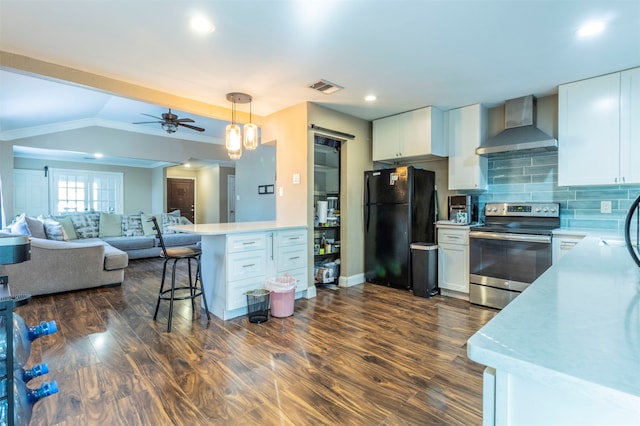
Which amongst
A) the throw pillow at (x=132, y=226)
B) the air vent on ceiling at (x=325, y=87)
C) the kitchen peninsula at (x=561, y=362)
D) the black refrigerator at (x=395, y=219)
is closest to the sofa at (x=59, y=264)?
the throw pillow at (x=132, y=226)

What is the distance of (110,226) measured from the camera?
A: 6.48 meters

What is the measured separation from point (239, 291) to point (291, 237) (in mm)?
820

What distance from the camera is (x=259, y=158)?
22.1ft

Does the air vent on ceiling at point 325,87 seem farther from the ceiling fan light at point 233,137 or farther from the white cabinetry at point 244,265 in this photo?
the white cabinetry at point 244,265

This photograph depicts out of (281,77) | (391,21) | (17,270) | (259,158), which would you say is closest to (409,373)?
(391,21)

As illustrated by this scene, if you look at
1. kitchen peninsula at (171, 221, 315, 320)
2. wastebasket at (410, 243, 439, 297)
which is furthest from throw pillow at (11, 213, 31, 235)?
wastebasket at (410, 243, 439, 297)

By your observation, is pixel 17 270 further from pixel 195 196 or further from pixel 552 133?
pixel 195 196

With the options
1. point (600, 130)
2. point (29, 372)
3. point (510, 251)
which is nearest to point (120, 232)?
point (29, 372)

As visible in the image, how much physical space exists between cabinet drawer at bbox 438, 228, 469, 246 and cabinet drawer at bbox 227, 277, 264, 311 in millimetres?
2233

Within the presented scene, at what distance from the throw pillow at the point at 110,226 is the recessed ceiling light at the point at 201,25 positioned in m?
5.74

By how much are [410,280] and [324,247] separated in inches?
46.3

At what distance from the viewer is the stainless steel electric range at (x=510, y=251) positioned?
3039 millimetres

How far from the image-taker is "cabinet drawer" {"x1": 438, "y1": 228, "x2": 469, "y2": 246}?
3604 mm

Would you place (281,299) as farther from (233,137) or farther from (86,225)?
(86,225)
